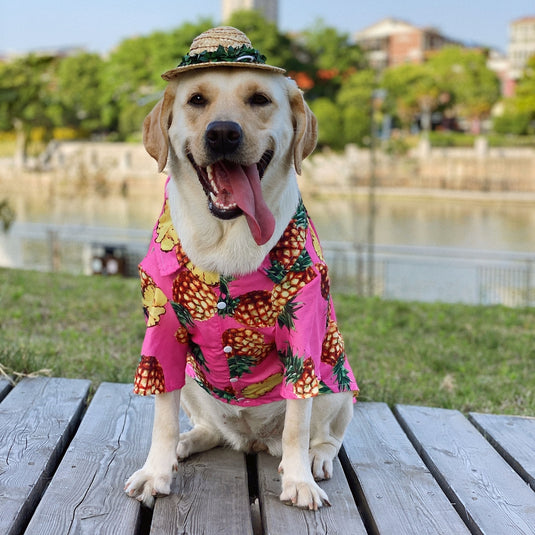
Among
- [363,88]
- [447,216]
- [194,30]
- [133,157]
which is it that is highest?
[194,30]

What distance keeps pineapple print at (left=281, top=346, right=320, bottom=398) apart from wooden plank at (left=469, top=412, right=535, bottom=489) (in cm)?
88

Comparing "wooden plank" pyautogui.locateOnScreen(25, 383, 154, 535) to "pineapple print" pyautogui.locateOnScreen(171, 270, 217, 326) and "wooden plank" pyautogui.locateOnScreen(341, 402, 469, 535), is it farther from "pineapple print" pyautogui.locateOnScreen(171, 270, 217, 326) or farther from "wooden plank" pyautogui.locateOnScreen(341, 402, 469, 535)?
"wooden plank" pyautogui.locateOnScreen(341, 402, 469, 535)

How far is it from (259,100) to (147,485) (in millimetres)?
1213

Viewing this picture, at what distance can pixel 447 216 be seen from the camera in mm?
35094

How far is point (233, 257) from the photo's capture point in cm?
216

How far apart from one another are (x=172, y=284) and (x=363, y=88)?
5556 centimetres

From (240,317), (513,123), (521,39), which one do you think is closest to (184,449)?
(240,317)

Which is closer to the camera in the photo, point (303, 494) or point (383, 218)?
point (303, 494)

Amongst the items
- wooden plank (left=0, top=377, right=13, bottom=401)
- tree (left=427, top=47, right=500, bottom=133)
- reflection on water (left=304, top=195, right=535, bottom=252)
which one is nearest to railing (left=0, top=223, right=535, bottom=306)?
wooden plank (left=0, top=377, right=13, bottom=401)

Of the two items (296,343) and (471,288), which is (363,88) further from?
(296,343)

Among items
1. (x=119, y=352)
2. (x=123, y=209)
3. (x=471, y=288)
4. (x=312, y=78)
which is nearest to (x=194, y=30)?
(x=312, y=78)

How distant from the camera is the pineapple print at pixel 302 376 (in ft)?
7.05

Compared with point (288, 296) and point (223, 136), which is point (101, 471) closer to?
point (288, 296)

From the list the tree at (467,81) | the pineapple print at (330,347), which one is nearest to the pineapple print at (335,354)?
the pineapple print at (330,347)
